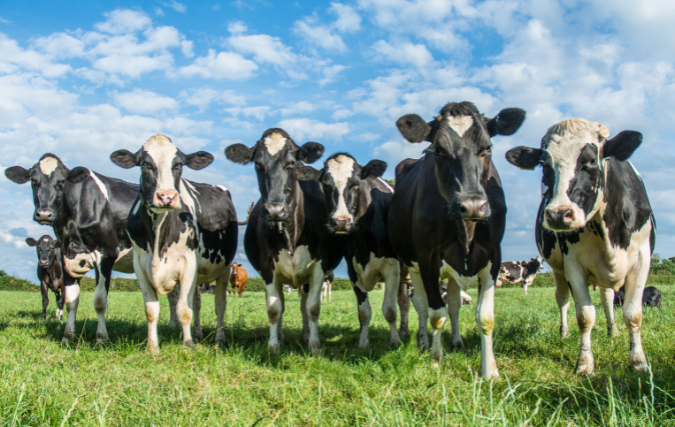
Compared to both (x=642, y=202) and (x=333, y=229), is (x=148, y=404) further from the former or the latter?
(x=642, y=202)

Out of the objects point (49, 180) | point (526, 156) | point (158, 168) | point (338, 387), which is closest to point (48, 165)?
point (49, 180)

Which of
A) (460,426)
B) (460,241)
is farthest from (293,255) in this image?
(460,426)

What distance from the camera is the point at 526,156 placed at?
5273 millimetres

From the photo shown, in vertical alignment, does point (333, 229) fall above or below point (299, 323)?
above

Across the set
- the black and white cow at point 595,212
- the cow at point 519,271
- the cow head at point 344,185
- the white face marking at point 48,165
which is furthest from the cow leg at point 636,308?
the cow at point 519,271

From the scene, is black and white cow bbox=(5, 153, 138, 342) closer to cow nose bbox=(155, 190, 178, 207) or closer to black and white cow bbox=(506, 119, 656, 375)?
cow nose bbox=(155, 190, 178, 207)

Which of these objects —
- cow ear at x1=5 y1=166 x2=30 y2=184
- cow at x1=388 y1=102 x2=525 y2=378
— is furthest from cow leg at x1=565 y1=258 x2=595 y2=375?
cow ear at x1=5 y1=166 x2=30 y2=184

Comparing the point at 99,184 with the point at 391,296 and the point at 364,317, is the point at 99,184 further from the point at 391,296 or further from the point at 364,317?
the point at 391,296

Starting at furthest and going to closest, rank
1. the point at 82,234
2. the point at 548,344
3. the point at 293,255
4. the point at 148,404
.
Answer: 1. the point at 82,234
2. the point at 293,255
3. the point at 548,344
4. the point at 148,404

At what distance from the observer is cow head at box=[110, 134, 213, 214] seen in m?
5.85

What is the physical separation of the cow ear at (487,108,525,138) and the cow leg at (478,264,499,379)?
4.63ft

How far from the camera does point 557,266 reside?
6.48 meters

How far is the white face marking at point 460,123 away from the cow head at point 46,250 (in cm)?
1377

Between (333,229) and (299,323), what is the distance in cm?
413
